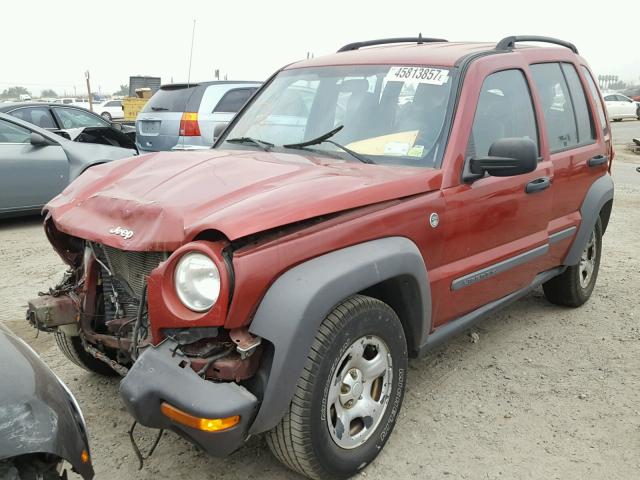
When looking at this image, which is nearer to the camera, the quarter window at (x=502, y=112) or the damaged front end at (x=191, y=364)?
the damaged front end at (x=191, y=364)

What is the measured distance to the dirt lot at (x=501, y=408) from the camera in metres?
2.83

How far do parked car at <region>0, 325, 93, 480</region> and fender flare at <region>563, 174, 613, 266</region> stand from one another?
3522 mm

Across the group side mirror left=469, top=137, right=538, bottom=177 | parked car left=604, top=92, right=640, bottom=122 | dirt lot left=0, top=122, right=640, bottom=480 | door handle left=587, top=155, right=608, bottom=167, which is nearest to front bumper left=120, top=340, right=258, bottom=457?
dirt lot left=0, top=122, right=640, bottom=480

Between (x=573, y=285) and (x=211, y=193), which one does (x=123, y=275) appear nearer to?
(x=211, y=193)

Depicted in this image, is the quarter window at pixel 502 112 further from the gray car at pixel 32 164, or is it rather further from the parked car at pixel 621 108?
the parked car at pixel 621 108

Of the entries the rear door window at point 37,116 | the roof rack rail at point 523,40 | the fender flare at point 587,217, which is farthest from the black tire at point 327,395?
the rear door window at point 37,116

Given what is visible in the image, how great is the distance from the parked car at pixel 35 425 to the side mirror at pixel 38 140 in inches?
Answer: 239

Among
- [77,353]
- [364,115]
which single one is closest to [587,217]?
[364,115]

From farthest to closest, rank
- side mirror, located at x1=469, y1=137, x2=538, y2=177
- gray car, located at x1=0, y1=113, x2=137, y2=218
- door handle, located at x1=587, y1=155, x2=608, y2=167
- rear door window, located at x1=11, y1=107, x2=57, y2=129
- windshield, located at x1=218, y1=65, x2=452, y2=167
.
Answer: rear door window, located at x1=11, y1=107, x2=57, y2=129 < gray car, located at x1=0, y1=113, x2=137, y2=218 < door handle, located at x1=587, y1=155, x2=608, y2=167 < windshield, located at x1=218, y1=65, x2=452, y2=167 < side mirror, located at x1=469, y1=137, x2=538, y2=177

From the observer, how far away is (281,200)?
2424mm

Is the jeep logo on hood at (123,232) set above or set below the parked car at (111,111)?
above

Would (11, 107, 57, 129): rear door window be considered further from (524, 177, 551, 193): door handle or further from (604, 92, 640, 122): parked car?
(604, 92, 640, 122): parked car

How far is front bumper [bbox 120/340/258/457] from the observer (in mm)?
2154

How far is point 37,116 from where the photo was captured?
9.27 meters
